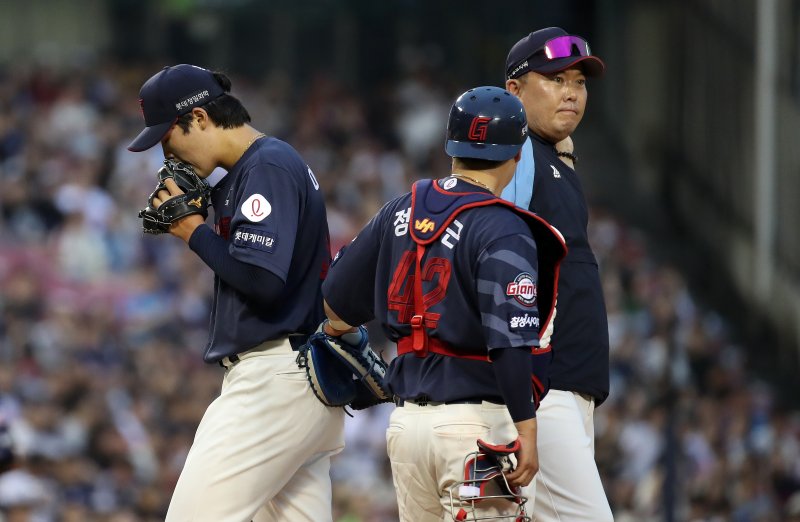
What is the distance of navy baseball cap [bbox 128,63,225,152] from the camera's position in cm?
556

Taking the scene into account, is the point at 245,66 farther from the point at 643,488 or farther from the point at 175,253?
the point at 643,488

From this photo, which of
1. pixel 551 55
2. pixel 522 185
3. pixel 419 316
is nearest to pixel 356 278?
pixel 419 316

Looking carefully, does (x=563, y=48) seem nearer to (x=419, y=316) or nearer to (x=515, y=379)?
(x=419, y=316)

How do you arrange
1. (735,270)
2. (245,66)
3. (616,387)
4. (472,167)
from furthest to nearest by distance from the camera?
(245,66) < (735,270) < (616,387) < (472,167)

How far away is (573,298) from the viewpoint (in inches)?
214

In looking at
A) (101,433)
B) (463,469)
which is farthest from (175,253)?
(463,469)

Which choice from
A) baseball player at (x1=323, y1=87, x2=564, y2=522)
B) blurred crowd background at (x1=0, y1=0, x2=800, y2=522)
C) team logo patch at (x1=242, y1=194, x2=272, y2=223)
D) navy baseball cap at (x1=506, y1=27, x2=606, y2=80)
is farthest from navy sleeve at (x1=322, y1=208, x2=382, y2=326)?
blurred crowd background at (x1=0, y1=0, x2=800, y2=522)

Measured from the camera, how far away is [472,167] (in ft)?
16.3

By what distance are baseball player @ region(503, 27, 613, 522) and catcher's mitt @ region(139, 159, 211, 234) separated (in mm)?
1184

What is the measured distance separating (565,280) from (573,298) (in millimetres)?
75

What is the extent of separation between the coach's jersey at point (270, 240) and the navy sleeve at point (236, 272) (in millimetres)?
27

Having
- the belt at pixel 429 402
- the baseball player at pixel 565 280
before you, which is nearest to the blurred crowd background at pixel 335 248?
the belt at pixel 429 402

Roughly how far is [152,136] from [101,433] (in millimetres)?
6218

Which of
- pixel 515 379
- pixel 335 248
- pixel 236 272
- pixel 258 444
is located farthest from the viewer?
pixel 335 248
